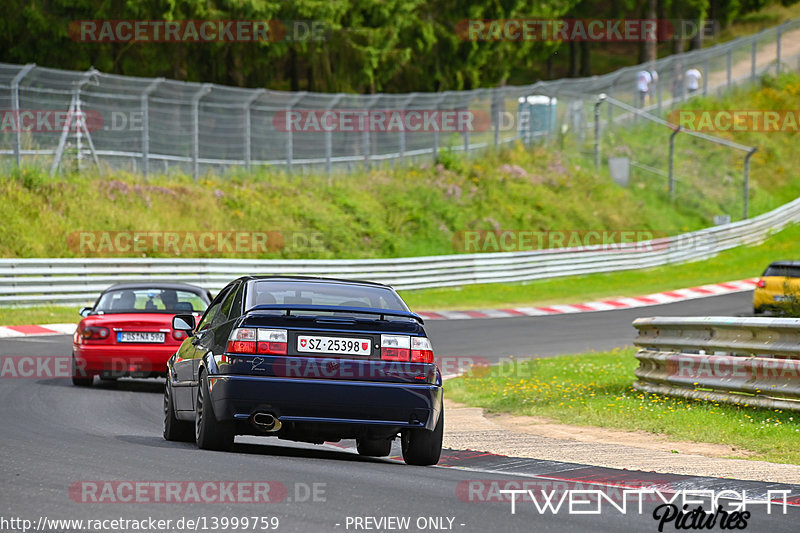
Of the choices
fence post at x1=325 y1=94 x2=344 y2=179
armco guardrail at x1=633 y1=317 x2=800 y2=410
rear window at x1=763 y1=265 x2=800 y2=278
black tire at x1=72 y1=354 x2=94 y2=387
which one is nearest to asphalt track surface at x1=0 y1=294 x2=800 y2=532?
black tire at x1=72 y1=354 x2=94 y2=387

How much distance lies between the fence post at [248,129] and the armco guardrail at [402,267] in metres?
5.65

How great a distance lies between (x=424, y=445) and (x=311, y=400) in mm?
1016

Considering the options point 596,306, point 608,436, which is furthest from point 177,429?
point 596,306

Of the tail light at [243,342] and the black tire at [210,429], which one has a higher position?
the tail light at [243,342]

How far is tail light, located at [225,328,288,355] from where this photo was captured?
888 centimetres

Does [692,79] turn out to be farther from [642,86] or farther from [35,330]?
[35,330]

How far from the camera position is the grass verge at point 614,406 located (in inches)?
433

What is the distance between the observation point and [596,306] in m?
32.3

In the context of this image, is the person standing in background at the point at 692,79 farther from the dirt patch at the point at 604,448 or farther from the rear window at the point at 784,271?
the dirt patch at the point at 604,448

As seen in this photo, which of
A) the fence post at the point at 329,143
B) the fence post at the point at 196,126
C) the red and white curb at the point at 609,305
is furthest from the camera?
the fence post at the point at 329,143

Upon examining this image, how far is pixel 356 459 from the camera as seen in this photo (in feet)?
32.1

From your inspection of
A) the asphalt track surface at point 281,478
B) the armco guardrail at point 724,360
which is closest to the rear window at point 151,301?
the asphalt track surface at point 281,478

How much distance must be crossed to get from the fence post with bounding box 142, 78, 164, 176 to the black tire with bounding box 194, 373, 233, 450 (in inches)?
883

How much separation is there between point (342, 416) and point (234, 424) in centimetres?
80
